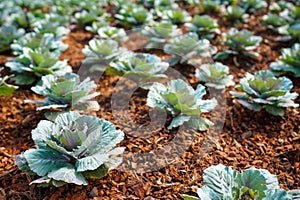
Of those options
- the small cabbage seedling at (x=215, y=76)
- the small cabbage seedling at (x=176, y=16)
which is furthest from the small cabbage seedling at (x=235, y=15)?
the small cabbage seedling at (x=215, y=76)

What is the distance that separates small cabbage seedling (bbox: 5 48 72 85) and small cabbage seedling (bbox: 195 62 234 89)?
1442mm

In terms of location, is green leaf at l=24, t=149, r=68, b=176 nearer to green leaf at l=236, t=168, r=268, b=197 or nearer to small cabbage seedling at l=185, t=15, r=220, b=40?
green leaf at l=236, t=168, r=268, b=197

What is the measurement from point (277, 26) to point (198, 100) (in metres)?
3.29

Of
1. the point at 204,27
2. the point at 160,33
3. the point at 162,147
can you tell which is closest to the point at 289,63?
the point at 204,27

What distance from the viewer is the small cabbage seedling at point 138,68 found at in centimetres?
343

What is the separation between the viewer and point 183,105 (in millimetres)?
2826

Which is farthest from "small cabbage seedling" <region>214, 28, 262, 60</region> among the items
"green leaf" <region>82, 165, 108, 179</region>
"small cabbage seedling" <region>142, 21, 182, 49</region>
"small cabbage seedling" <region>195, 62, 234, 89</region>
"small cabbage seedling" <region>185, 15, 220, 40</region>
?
"green leaf" <region>82, 165, 108, 179</region>

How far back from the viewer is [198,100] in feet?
9.81

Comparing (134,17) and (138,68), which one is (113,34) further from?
(138,68)

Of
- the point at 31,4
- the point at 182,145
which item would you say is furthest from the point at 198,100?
the point at 31,4

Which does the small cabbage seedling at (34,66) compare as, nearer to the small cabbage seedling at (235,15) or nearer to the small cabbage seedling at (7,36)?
the small cabbage seedling at (7,36)

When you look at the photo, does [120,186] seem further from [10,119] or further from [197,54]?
[197,54]

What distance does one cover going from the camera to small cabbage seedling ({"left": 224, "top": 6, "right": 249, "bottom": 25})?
5.71 meters

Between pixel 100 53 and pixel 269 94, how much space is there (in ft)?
6.03
